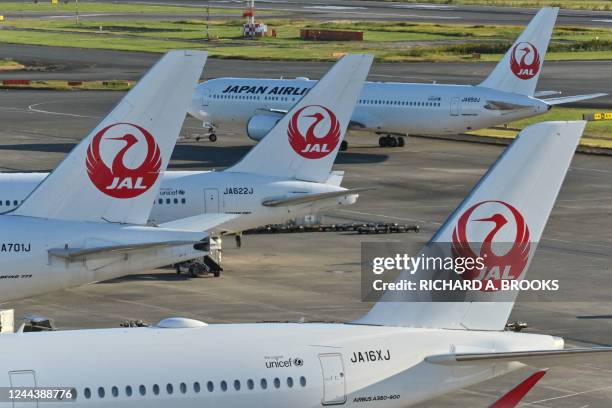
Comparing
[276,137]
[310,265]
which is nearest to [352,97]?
[276,137]

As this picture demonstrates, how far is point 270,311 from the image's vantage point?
4291cm

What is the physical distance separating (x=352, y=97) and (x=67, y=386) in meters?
A: 28.6

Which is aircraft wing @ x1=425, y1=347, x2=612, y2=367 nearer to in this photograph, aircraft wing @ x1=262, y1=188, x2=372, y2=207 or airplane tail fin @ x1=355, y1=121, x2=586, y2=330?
airplane tail fin @ x1=355, y1=121, x2=586, y2=330

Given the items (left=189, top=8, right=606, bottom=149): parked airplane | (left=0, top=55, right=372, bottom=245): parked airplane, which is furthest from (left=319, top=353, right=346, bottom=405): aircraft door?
(left=189, top=8, right=606, bottom=149): parked airplane

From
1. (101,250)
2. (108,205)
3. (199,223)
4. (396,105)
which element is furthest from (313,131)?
(396,105)

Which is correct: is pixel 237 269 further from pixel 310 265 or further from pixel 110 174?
pixel 110 174

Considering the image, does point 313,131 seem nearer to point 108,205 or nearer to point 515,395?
point 108,205

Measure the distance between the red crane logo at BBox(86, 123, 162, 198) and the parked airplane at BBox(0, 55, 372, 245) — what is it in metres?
11.9

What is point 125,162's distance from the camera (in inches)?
1378

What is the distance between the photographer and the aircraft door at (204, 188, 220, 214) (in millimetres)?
47875

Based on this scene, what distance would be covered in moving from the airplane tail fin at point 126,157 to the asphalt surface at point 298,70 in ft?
251

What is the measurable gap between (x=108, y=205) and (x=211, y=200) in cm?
1301

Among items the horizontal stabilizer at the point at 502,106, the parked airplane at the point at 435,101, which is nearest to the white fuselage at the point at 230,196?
the parked airplane at the point at 435,101

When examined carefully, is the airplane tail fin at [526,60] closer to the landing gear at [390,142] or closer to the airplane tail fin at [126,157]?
the landing gear at [390,142]
